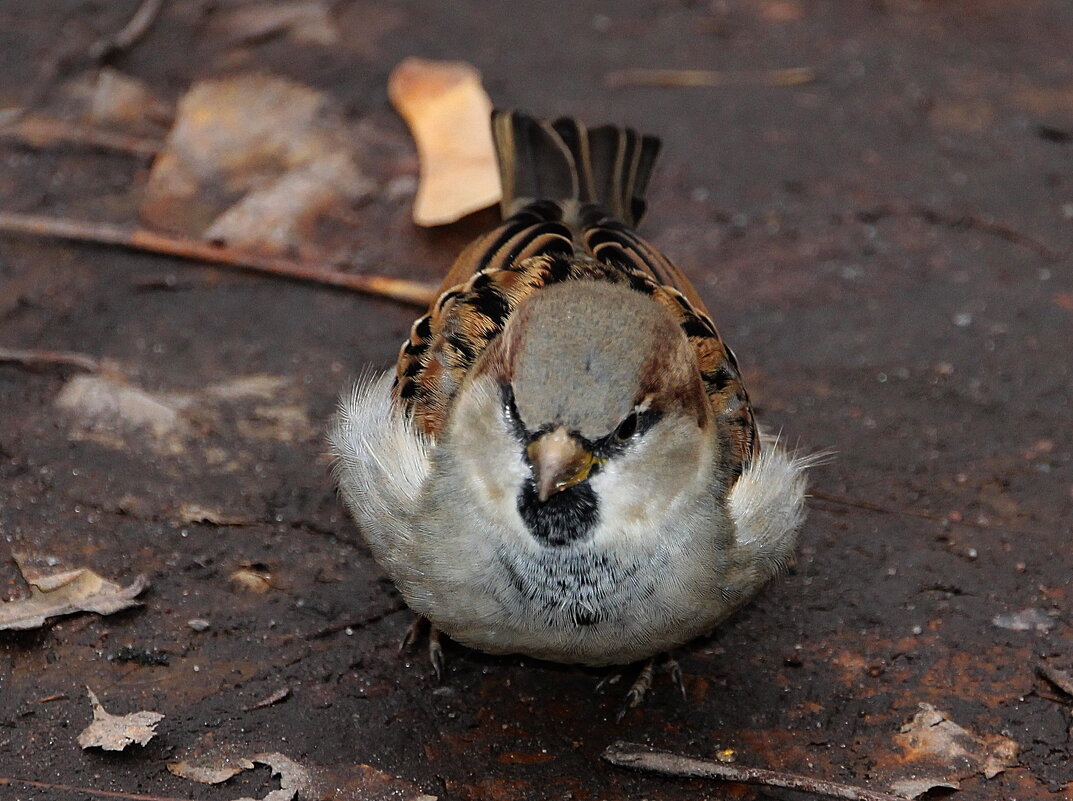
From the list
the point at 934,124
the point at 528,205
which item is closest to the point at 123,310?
the point at 528,205

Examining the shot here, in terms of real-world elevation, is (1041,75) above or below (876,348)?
above

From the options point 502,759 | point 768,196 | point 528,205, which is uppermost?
point 528,205

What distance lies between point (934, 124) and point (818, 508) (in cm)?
296

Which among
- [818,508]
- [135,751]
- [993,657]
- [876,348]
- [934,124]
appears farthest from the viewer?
[934,124]

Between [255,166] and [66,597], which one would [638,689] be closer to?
[66,597]

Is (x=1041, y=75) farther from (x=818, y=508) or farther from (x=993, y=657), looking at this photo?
(x=993, y=657)

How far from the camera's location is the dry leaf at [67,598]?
4270 millimetres

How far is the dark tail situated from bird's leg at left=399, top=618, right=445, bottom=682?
6.18 feet

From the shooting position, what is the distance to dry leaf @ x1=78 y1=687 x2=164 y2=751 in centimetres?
389

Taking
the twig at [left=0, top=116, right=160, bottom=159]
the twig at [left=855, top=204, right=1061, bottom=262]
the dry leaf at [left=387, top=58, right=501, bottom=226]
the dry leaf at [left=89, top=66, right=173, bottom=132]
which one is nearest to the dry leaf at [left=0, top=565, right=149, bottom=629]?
the dry leaf at [left=387, top=58, right=501, bottom=226]

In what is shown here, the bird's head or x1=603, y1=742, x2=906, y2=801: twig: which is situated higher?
the bird's head

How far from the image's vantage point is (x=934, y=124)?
7.11 m

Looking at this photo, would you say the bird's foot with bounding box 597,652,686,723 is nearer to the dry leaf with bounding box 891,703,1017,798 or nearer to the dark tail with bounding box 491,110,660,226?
the dry leaf with bounding box 891,703,1017,798

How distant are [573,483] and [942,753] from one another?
155 cm
